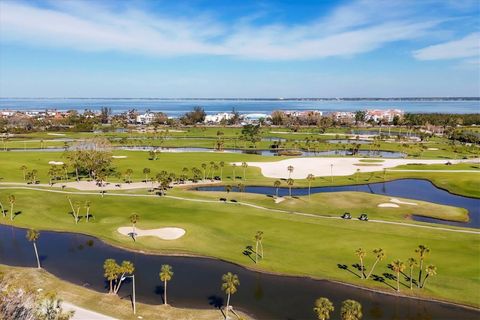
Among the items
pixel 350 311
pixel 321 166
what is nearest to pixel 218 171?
pixel 321 166

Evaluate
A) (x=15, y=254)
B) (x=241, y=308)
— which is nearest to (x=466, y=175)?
(x=241, y=308)

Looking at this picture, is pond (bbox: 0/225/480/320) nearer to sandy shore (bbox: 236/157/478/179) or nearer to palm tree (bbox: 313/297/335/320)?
palm tree (bbox: 313/297/335/320)

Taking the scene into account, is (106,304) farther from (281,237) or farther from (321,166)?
(321,166)

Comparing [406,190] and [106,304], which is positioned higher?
[406,190]

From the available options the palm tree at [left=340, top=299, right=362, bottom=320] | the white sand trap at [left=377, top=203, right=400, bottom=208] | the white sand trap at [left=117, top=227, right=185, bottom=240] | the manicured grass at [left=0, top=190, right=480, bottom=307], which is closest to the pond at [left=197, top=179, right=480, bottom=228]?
the white sand trap at [left=377, top=203, right=400, bottom=208]

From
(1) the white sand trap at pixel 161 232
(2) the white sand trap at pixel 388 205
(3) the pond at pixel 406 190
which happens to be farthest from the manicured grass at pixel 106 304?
(3) the pond at pixel 406 190

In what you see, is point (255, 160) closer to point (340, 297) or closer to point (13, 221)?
point (13, 221)
